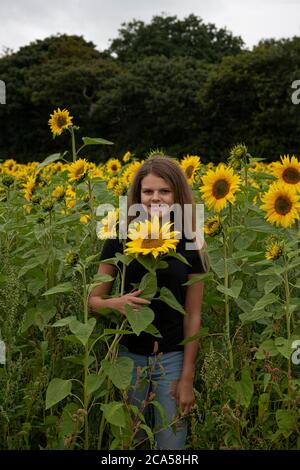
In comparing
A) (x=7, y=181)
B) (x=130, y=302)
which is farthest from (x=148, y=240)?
(x=7, y=181)

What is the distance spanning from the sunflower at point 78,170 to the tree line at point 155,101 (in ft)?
44.3

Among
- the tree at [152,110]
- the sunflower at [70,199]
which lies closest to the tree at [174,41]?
the tree at [152,110]

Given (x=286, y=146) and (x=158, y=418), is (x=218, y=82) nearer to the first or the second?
(x=286, y=146)

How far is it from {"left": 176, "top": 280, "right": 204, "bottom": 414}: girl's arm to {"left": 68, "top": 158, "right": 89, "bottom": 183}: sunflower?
724mm

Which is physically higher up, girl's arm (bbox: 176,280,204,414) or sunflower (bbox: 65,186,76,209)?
sunflower (bbox: 65,186,76,209)

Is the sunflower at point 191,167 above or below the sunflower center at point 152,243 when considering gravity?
above

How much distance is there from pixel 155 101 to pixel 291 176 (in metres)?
17.5

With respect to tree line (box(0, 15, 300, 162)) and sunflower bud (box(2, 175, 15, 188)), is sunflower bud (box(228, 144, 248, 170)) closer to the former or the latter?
sunflower bud (box(2, 175, 15, 188))

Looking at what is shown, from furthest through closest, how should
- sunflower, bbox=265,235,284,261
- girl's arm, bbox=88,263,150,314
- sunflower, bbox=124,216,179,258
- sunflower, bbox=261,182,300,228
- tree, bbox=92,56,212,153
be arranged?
tree, bbox=92,56,212,153
sunflower, bbox=261,182,300,228
sunflower, bbox=265,235,284,261
girl's arm, bbox=88,263,150,314
sunflower, bbox=124,216,179,258

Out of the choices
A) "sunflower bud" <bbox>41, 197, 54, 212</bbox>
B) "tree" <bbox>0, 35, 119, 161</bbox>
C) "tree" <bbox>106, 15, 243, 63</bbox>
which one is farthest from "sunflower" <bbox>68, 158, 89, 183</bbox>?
"tree" <bbox>106, 15, 243, 63</bbox>

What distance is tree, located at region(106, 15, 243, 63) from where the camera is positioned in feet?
98.9

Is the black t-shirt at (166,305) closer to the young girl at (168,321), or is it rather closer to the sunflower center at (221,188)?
the young girl at (168,321)

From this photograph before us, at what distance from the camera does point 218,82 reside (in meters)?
18.6

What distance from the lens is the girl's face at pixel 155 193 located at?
262 centimetres
